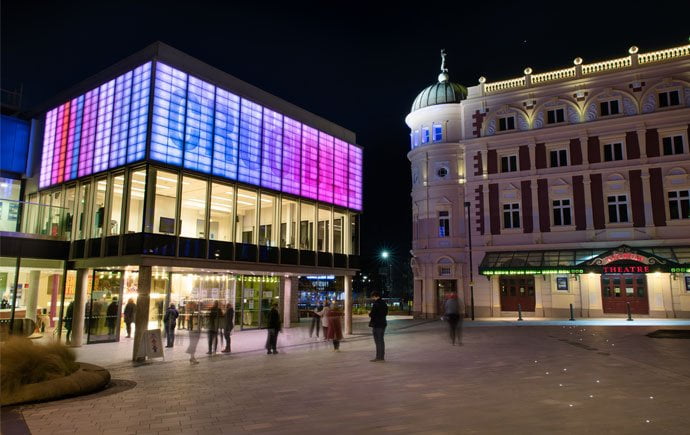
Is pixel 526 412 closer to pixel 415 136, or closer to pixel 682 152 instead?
pixel 682 152

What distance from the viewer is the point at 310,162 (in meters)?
24.2

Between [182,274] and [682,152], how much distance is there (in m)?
32.5

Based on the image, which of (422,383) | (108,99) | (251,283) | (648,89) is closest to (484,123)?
(648,89)

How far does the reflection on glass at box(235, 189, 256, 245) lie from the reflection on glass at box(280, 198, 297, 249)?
1462mm

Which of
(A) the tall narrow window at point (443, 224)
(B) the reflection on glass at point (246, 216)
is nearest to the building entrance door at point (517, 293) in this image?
(A) the tall narrow window at point (443, 224)

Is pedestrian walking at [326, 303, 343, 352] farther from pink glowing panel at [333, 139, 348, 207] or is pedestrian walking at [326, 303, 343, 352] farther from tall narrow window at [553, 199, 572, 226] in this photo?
tall narrow window at [553, 199, 572, 226]

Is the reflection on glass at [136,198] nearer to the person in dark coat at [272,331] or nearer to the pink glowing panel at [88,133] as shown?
the pink glowing panel at [88,133]

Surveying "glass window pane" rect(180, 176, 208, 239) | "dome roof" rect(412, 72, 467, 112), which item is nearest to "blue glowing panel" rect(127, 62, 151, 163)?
"glass window pane" rect(180, 176, 208, 239)

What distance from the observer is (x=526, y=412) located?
7.98m

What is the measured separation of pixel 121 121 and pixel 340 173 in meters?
11.4

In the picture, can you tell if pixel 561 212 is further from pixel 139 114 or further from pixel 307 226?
pixel 139 114

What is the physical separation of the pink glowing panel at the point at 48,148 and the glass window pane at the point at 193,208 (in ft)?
20.5

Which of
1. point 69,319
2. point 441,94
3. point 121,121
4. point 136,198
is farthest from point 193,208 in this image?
point 441,94

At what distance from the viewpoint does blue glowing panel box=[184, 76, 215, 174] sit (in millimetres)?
18266
